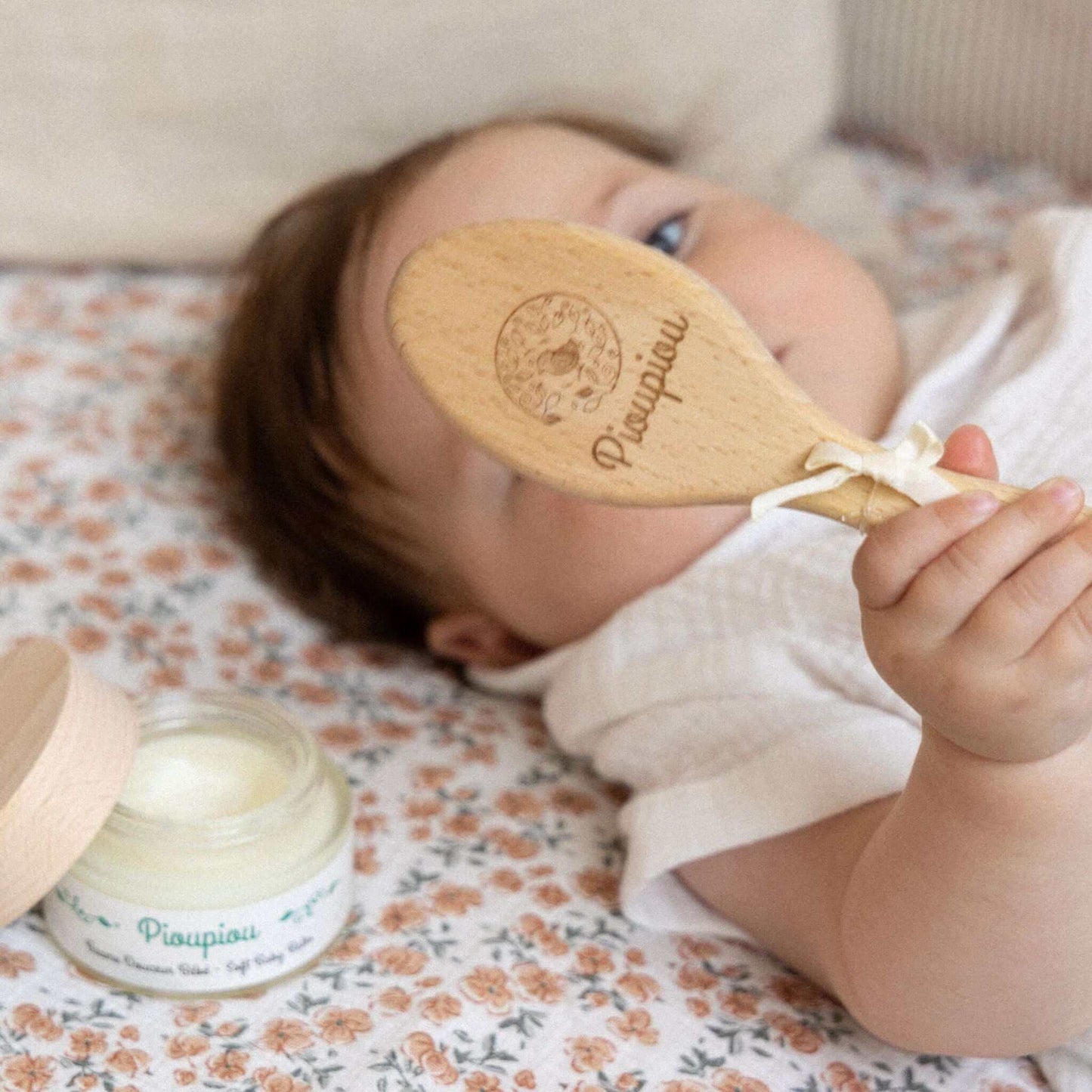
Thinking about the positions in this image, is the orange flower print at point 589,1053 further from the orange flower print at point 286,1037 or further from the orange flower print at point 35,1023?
the orange flower print at point 35,1023

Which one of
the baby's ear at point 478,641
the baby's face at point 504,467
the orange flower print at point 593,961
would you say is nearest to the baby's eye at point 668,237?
the baby's face at point 504,467

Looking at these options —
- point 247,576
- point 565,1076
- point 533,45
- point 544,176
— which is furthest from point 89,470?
point 565,1076

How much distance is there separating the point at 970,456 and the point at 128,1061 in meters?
0.51

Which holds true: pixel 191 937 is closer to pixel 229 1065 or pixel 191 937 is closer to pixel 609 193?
pixel 229 1065

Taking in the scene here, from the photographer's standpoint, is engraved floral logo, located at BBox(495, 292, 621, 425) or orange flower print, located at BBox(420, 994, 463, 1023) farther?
orange flower print, located at BBox(420, 994, 463, 1023)

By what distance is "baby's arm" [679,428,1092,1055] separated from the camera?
2.03ft

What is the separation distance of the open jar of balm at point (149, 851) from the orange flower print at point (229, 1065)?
0.14 ft

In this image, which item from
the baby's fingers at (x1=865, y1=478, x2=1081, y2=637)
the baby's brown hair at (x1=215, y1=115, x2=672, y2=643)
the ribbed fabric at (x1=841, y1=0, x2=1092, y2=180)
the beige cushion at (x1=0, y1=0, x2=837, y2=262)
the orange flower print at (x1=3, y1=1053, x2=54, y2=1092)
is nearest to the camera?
the baby's fingers at (x1=865, y1=478, x2=1081, y2=637)

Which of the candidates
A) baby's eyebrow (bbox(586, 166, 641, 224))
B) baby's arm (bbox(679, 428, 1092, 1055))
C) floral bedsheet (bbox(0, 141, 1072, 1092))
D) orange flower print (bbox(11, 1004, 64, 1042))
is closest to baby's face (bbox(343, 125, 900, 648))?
baby's eyebrow (bbox(586, 166, 641, 224))

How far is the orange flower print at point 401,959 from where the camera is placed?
0.85 metres

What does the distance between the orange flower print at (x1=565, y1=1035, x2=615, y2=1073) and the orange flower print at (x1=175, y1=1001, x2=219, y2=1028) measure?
19cm

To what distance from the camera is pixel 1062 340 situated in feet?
3.38

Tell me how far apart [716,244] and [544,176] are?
0.44 ft

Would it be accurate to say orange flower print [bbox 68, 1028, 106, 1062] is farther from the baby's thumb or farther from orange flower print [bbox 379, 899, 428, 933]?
the baby's thumb
